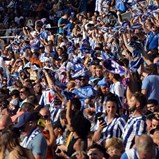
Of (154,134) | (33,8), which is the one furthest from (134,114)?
(33,8)

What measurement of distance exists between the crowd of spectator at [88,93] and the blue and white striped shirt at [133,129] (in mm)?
12

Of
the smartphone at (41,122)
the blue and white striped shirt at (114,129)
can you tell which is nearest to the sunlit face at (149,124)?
the blue and white striped shirt at (114,129)

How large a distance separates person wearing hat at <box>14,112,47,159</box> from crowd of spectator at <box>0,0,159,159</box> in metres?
0.01

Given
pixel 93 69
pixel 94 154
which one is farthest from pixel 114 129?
pixel 93 69

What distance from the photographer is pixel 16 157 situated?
6.71 meters

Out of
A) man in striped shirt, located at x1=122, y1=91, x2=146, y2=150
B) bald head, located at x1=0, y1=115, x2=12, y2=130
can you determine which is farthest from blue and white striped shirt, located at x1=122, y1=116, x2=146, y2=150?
bald head, located at x1=0, y1=115, x2=12, y2=130

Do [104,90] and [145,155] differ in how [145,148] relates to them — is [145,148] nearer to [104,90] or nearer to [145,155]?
[145,155]

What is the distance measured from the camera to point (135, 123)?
7.93m

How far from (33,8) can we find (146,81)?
62.6ft

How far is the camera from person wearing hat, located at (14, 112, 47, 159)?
752 centimetres

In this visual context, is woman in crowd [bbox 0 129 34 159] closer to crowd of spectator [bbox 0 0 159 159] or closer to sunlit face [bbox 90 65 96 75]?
crowd of spectator [bbox 0 0 159 159]

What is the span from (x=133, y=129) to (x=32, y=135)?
1194 millimetres

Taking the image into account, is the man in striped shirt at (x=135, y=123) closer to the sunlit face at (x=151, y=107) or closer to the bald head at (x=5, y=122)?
the sunlit face at (x=151, y=107)

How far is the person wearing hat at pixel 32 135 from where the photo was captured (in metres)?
7.52
